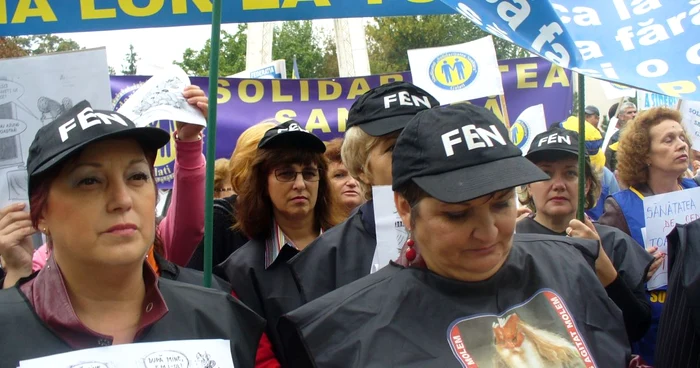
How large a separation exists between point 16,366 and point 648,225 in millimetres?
2765

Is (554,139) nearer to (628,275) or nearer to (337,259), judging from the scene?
(628,275)

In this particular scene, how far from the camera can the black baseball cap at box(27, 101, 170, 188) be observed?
1.89 m

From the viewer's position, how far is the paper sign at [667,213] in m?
3.57

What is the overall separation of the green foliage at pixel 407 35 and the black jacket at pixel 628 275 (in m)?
30.4

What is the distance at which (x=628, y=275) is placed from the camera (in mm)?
3186

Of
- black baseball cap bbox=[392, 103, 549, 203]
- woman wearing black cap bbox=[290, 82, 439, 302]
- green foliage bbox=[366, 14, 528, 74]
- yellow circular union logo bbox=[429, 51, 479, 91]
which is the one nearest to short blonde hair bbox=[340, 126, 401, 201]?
woman wearing black cap bbox=[290, 82, 439, 302]

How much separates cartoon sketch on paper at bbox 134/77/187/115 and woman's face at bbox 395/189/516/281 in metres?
1.02

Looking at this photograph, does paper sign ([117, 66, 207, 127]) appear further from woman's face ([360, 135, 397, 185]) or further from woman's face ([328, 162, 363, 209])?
woman's face ([328, 162, 363, 209])

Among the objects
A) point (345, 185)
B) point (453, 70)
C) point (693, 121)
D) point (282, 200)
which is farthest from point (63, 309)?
point (453, 70)

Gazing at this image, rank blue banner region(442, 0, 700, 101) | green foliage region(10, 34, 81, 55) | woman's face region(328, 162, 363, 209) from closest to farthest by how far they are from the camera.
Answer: blue banner region(442, 0, 700, 101), woman's face region(328, 162, 363, 209), green foliage region(10, 34, 81, 55)

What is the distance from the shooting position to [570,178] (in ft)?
11.6

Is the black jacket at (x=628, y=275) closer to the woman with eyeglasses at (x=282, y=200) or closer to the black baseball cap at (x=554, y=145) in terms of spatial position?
the black baseball cap at (x=554, y=145)

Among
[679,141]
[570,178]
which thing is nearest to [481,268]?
[570,178]

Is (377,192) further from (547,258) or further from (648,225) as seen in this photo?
(648,225)
